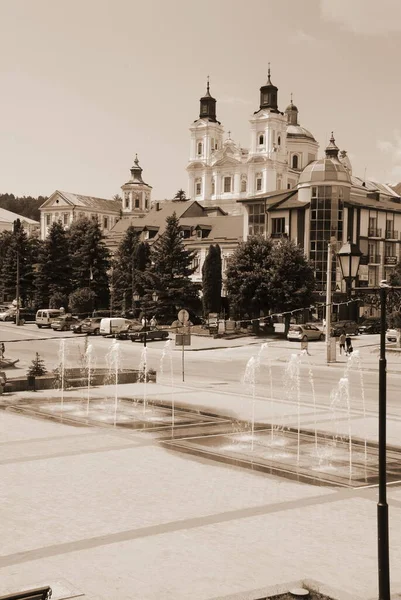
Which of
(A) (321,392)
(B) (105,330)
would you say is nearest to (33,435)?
(A) (321,392)

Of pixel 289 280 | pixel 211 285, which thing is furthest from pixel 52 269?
pixel 289 280

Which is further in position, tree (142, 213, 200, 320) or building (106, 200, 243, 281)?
building (106, 200, 243, 281)

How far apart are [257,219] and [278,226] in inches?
114

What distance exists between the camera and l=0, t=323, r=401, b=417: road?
2831 centimetres

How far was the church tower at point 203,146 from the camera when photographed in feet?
403

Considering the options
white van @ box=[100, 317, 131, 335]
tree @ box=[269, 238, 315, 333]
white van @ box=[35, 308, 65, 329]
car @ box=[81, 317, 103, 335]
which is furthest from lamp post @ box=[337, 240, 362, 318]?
white van @ box=[35, 308, 65, 329]

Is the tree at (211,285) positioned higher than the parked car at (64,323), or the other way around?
the tree at (211,285)

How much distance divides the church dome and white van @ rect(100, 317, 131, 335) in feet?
238

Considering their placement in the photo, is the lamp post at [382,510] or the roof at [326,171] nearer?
the lamp post at [382,510]

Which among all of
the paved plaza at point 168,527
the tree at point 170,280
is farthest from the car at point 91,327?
the paved plaza at point 168,527

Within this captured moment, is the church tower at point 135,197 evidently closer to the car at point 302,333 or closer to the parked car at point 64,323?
the parked car at point 64,323

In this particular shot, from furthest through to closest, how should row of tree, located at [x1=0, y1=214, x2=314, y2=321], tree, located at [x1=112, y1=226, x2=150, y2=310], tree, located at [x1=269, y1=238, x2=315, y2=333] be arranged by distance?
tree, located at [x1=112, y1=226, x2=150, y2=310] < row of tree, located at [x1=0, y1=214, x2=314, y2=321] < tree, located at [x1=269, y1=238, x2=315, y2=333]

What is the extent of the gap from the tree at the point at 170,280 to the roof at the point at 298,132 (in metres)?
61.0

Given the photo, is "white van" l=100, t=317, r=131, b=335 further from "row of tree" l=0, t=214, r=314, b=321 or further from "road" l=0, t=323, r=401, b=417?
"row of tree" l=0, t=214, r=314, b=321
